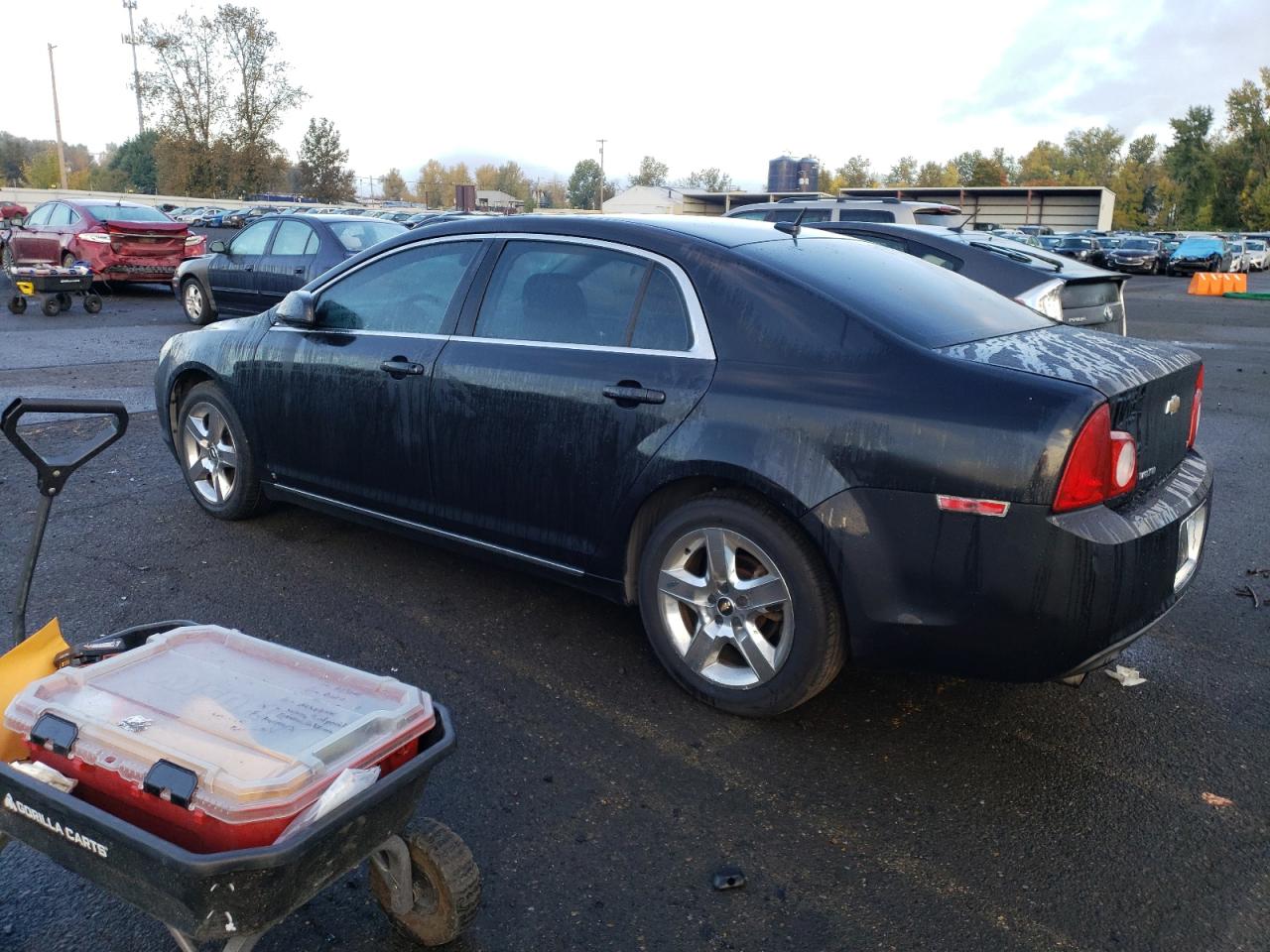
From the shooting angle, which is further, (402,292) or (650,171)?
(650,171)

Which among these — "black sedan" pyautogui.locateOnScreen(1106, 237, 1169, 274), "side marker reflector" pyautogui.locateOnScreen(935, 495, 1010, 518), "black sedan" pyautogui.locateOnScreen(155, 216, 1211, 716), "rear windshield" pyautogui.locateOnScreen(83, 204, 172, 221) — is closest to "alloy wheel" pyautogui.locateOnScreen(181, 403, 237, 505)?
"black sedan" pyautogui.locateOnScreen(155, 216, 1211, 716)

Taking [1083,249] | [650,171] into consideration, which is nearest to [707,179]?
[650,171]

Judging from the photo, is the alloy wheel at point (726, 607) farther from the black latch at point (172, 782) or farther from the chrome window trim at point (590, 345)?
the black latch at point (172, 782)

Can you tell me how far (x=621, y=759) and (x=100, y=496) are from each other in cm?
416

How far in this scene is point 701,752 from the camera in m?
3.45

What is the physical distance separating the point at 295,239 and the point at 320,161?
6496 centimetres

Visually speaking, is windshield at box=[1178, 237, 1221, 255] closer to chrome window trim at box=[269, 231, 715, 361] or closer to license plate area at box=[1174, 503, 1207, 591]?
license plate area at box=[1174, 503, 1207, 591]

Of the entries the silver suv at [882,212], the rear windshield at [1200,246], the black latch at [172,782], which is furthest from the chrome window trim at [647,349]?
the rear windshield at [1200,246]

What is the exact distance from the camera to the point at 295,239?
12.2 meters

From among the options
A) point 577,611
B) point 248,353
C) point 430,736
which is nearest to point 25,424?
point 248,353

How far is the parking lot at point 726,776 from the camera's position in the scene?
2.66m

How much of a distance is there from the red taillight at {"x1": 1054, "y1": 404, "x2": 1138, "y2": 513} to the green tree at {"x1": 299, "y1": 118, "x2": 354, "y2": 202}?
246ft

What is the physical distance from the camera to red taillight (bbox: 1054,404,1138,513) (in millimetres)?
3014

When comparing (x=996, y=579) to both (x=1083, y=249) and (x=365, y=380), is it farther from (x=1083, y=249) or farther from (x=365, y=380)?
(x=1083, y=249)
